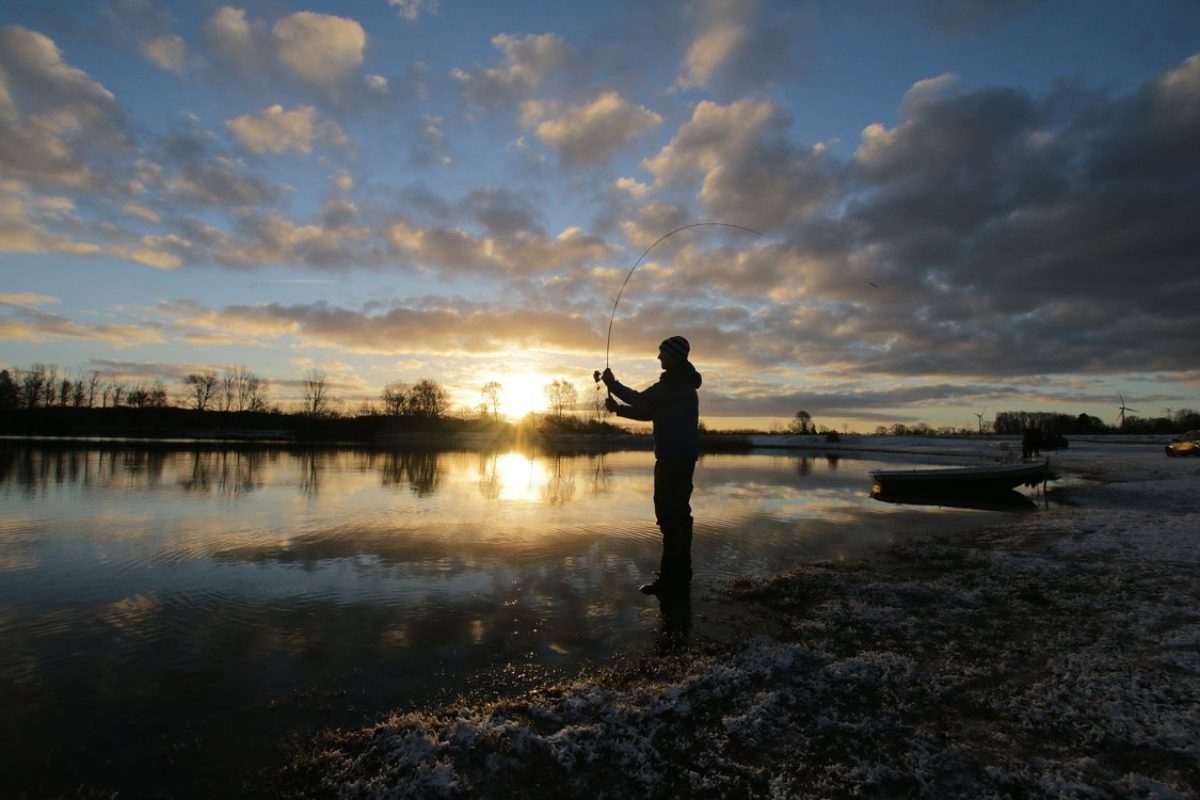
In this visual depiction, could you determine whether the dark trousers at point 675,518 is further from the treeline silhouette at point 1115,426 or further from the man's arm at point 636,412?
the treeline silhouette at point 1115,426

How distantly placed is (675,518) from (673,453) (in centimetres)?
82

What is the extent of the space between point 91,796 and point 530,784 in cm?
235

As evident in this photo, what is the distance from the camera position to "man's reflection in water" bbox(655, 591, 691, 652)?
17.7 ft

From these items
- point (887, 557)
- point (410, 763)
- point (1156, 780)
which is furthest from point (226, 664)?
point (887, 557)

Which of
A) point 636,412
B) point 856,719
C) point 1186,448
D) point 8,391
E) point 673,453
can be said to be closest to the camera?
point 856,719

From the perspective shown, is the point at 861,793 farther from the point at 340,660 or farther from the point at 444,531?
the point at 444,531

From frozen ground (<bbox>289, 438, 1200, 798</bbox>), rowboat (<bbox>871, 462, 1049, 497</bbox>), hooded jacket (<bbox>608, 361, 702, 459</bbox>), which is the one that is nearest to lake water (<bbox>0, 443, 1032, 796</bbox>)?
frozen ground (<bbox>289, 438, 1200, 798</bbox>)

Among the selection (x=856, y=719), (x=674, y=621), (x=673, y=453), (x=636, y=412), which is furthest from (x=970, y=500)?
(x=856, y=719)

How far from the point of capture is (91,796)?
125 inches

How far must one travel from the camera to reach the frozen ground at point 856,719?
322cm

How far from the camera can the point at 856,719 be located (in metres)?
3.92

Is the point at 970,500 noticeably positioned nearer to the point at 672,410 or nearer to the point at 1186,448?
the point at 672,410

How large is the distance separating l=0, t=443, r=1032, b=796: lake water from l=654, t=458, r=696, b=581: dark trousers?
0.52 metres

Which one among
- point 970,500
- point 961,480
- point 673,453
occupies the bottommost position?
point 970,500
